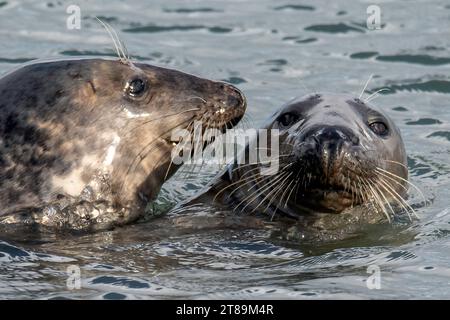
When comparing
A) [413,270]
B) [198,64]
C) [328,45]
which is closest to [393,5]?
[328,45]

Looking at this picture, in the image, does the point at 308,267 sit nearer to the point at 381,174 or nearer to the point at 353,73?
the point at 381,174

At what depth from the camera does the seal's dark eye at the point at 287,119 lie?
9781mm

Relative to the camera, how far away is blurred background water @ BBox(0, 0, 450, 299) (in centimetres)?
828

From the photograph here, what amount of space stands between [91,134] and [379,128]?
2154mm

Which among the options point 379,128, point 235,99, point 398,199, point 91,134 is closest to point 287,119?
point 235,99

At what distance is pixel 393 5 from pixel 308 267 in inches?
311

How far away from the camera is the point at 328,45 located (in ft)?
48.7

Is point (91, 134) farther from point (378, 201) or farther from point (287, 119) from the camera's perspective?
point (378, 201)

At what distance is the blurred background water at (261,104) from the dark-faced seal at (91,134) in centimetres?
21

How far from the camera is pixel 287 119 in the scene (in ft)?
32.3

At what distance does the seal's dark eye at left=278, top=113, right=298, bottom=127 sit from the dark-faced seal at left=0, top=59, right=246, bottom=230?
48 centimetres

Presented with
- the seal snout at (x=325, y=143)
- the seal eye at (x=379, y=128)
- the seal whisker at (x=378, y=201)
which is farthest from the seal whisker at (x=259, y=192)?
the seal eye at (x=379, y=128)

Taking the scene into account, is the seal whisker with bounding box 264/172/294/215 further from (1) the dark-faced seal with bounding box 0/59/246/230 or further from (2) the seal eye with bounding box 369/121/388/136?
(2) the seal eye with bounding box 369/121/388/136
